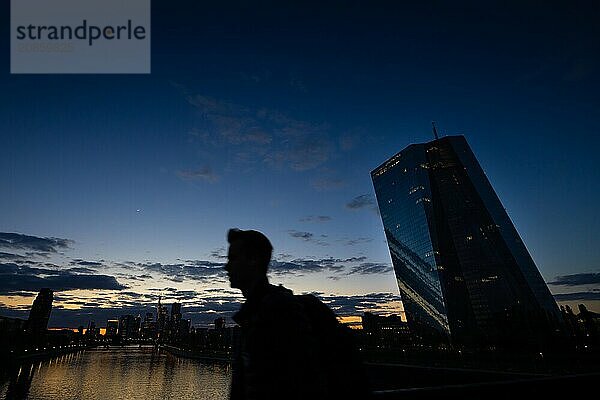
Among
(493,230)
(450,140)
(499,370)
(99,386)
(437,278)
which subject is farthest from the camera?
(450,140)

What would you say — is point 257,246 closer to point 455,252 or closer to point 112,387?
point 112,387

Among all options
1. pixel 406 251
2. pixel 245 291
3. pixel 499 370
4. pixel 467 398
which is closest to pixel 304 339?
pixel 245 291

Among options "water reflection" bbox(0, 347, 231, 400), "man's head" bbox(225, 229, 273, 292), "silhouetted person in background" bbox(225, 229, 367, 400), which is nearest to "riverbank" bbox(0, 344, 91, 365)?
Answer: "water reflection" bbox(0, 347, 231, 400)

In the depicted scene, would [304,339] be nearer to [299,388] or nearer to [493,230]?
[299,388]

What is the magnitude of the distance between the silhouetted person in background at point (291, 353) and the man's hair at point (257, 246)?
0.67ft

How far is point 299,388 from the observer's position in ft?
4.64

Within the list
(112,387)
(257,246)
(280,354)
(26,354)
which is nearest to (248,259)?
(257,246)

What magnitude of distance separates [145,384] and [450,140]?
110217mm

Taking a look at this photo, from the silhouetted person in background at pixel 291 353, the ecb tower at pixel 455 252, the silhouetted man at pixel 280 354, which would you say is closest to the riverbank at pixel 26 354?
the ecb tower at pixel 455 252

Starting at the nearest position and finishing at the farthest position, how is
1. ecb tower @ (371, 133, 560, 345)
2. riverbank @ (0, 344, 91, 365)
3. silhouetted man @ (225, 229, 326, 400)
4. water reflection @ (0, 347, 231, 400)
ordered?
1. silhouetted man @ (225, 229, 326, 400)
2. water reflection @ (0, 347, 231, 400)
3. riverbank @ (0, 344, 91, 365)
4. ecb tower @ (371, 133, 560, 345)

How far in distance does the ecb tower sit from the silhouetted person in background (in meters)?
110

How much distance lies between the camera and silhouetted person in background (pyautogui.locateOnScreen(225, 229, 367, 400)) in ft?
4.70

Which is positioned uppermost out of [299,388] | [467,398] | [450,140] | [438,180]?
[450,140]

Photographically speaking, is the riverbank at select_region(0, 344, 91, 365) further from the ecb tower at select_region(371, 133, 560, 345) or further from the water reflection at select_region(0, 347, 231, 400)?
the ecb tower at select_region(371, 133, 560, 345)
